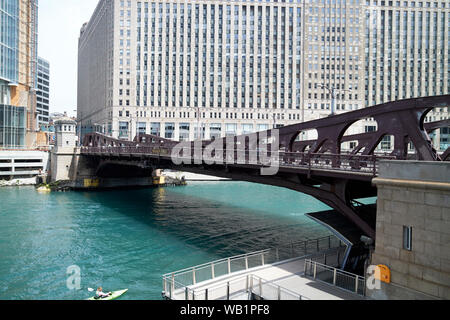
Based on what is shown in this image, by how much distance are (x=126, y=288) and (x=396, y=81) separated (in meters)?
133

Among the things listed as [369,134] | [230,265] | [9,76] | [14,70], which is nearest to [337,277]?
[230,265]

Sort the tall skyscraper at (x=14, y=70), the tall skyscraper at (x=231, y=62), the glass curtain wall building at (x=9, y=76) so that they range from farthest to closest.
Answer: the tall skyscraper at (x=231, y=62) → the tall skyscraper at (x=14, y=70) → the glass curtain wall building at (x=9, y=76)

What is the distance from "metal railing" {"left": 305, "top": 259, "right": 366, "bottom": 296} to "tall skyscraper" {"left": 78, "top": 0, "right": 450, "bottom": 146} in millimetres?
104131

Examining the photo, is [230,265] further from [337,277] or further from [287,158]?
[337,277]

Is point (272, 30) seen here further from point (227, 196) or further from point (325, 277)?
point (325, 277)

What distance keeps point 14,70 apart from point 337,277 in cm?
9153

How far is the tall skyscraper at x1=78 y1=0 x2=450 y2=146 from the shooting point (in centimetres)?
12450

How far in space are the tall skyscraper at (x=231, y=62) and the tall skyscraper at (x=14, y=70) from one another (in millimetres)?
31227

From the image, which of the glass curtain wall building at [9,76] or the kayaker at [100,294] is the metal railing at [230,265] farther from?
the glass curtain wall building at [9,76]

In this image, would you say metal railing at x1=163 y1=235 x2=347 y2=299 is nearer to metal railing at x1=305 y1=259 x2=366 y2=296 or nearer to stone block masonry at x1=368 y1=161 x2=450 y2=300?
metal railing at x1=305 y1=259 x2=366 y2=296

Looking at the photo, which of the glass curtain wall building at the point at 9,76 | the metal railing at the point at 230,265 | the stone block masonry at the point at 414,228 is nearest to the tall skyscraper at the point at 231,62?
the glass curtain wall building at the point at 9,76

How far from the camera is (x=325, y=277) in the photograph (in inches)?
805

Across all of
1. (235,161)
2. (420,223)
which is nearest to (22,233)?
(235,161)

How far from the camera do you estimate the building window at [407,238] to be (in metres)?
16.1
